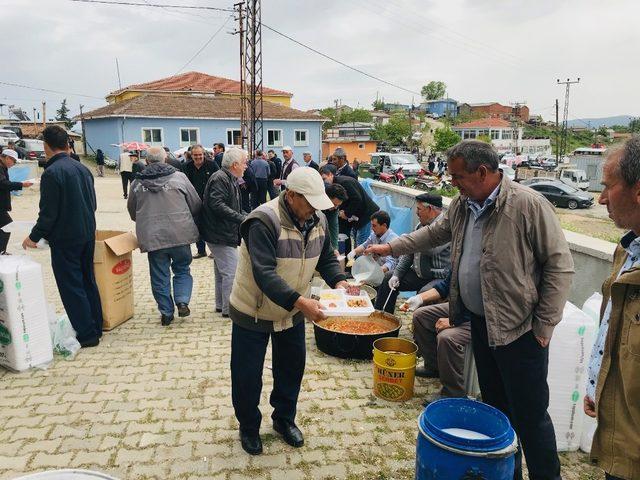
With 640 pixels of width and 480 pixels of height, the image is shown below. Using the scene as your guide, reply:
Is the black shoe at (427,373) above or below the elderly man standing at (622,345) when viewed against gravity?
below

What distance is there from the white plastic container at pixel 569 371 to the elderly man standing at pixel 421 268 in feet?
4.46

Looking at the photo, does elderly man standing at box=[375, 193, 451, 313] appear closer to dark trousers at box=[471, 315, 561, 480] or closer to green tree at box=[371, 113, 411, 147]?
dark trousers at box=[471, 315, 561, 480]

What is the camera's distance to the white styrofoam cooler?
4023mm

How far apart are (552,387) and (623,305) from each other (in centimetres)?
175

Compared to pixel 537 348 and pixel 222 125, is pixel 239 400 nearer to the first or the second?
pixel 537 348

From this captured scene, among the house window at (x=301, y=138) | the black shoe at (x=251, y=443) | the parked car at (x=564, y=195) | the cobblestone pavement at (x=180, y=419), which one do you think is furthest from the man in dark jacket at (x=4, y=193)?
the house window at (x=301, y=138)

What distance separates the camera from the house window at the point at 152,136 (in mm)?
32781

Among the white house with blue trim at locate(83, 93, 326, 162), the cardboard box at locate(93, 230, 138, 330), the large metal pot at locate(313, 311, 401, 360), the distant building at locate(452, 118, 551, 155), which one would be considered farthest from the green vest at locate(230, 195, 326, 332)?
the distant building at locate(452, 118, 551, 155)

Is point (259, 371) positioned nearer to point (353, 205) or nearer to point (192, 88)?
point (353, 205)

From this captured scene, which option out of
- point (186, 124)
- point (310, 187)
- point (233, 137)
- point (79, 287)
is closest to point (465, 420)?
point (310, 187)

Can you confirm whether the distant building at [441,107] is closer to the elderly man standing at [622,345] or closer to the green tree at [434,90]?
the green tree at [434,90]

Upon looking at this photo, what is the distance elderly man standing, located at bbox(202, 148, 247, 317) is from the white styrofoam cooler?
1.81 meters

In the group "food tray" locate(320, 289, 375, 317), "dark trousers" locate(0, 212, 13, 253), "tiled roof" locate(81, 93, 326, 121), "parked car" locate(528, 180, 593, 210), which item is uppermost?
"tiled roof" locate(81, 93, 326, 121)

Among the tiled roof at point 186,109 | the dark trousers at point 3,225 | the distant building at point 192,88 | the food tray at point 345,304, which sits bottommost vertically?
the food tray at point 345,304
